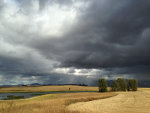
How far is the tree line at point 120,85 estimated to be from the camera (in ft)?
432

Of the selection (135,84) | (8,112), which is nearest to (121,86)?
(135,84)

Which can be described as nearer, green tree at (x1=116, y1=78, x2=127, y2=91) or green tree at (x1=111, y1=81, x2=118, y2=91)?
green tree at (x1=111, y1=81, x2=118, y2=91)

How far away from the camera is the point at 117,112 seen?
25.7 metres

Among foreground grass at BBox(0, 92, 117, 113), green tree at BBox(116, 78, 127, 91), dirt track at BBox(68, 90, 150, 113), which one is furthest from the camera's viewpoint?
green tree at BBox(116, 78, 127, 91)

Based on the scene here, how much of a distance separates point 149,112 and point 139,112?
5.43 ft

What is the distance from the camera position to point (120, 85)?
454 feet

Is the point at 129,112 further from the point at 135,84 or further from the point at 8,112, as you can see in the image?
the point at 135,84

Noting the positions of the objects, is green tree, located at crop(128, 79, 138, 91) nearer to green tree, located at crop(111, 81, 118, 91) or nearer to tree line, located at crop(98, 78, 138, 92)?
tree line, located at crop(98, 78, 138, 92)

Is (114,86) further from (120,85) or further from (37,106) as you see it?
(37,106)

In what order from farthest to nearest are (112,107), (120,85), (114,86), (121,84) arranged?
(121,84) → (120,85) → (114,86) → (112,107)

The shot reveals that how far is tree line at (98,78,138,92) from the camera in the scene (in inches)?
5185

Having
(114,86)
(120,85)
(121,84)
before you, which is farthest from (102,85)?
(121,84)

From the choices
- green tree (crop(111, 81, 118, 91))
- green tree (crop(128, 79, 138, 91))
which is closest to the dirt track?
green tree (crop(111, 81, 118, 91))

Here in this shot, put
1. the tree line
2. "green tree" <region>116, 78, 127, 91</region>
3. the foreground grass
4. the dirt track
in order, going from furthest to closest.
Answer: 1. "green tree" <region>116, 78, 127, 91</region>
2. the tree line
3. the dirt track
4. the foreground grass
